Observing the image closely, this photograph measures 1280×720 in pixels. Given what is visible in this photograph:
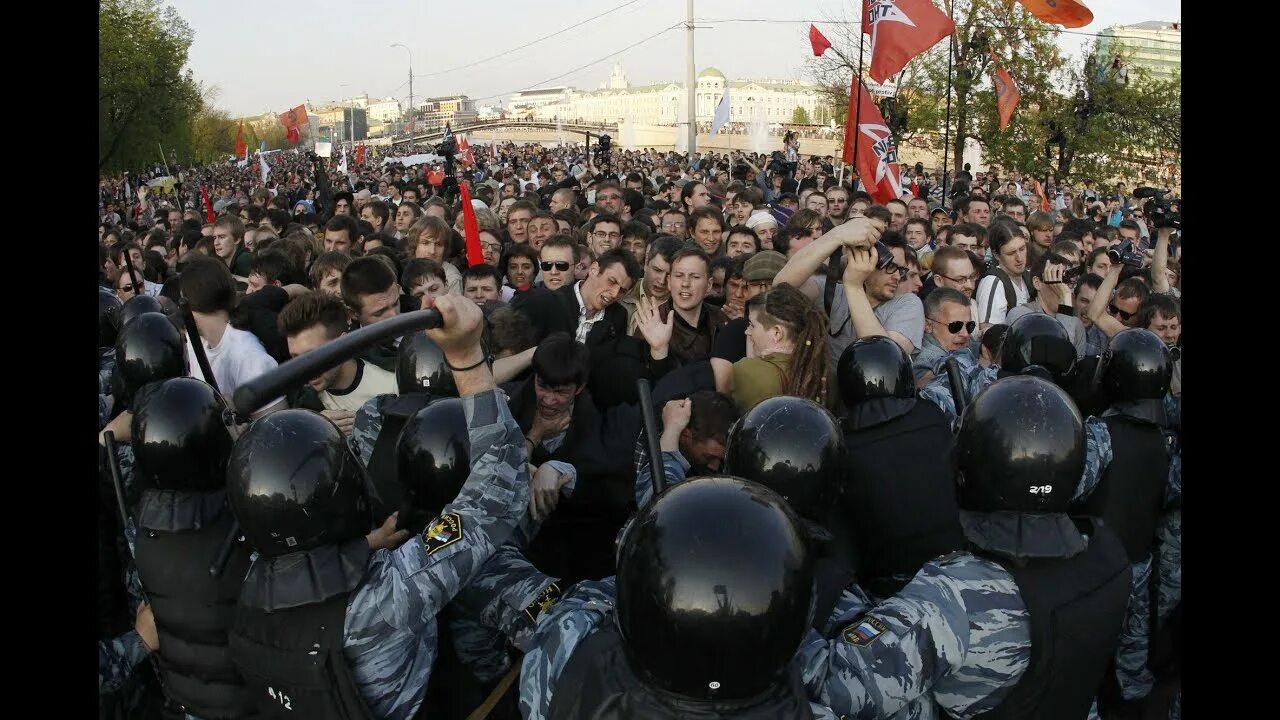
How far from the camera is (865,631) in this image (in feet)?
6.88

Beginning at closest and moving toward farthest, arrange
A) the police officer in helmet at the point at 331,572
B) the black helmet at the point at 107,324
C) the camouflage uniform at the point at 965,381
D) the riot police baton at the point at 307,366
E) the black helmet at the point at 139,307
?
the riot police baton at the point at 307,366 < the police officer in helmet at the point at 331,572 < the camouflage uniform at the point at 965,381 < the black helmet at the point at 139,307 < the black helmet at the point at 107,324

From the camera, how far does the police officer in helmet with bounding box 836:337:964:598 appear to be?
9.96ft

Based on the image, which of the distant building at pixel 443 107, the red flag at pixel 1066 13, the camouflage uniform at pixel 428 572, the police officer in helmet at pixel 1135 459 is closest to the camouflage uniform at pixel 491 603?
the camouflage uniform at pixel 428 572

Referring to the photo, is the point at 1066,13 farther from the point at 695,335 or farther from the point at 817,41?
the point at 817,41

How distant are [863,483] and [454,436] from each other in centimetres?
136

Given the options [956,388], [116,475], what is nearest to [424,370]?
[116,475]

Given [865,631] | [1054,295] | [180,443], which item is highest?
[1054,295]

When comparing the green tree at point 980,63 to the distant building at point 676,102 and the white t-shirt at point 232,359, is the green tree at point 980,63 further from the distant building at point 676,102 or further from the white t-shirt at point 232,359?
the distant building at point 676,102

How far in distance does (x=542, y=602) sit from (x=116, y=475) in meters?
1.82

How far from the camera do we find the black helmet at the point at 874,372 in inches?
127

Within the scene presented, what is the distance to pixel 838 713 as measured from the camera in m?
2.03

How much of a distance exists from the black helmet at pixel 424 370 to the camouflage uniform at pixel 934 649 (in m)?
1.66

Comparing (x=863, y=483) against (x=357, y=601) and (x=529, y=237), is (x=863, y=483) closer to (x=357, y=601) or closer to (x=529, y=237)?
(x=357, y=601)
